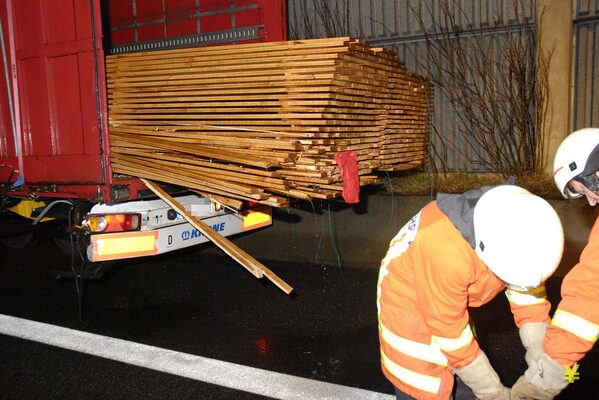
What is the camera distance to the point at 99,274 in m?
4.37

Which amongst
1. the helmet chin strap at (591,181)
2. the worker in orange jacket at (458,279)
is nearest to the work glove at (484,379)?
the worker in orange jacket at (458,279)

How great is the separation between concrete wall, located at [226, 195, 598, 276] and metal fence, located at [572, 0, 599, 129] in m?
2.37

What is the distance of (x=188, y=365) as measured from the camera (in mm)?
3525

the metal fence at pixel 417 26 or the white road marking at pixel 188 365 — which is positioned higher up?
the metal fence at pixel 417 26

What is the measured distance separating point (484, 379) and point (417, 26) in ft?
20.4

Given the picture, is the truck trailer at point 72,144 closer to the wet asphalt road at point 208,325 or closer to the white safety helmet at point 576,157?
the wet asphalt road at point 208,325

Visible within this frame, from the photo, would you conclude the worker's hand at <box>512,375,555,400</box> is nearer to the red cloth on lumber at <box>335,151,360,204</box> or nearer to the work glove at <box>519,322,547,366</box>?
the work glove at <box>519,322,547,366</box>

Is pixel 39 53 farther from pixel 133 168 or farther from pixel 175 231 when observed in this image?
pixel 175 231

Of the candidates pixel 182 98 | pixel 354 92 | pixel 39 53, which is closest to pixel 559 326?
pixel 354 92

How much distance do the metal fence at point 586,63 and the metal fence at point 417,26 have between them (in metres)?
0.57

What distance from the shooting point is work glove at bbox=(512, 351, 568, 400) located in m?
1.84

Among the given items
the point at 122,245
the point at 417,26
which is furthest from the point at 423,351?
the point at 417,26

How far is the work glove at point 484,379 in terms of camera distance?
1.93 meters

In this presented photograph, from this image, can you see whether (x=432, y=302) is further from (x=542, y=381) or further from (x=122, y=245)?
(x=122, y=245)
